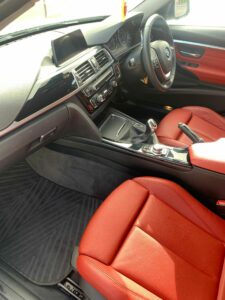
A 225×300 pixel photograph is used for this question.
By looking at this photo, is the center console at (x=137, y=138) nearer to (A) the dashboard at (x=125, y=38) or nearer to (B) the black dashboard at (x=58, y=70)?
(B) the black dashboard at (x=58, y=70)

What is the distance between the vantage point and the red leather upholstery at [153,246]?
3.02ft

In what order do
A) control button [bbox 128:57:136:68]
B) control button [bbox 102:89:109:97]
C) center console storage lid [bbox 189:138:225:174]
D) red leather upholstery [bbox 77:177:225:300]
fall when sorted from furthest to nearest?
control button [bbox 128:57:136:68] < control button [bbox 102:89:109:97] < center console storage lid [bbox 189:138:225:174] < red leather upholstery [bbox 77:177:225:300]

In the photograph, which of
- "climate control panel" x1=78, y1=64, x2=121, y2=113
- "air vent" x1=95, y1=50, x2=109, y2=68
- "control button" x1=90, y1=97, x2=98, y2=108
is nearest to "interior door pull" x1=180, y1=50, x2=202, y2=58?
"climate control panel" x1=78, y1=64, x2=121, y2=113

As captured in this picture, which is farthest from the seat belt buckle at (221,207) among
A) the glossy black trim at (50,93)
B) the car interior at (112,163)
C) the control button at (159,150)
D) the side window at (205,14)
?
the side window at (205,14)

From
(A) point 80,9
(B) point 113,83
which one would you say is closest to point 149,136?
(B) point 113,83

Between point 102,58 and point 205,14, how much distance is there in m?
0.89

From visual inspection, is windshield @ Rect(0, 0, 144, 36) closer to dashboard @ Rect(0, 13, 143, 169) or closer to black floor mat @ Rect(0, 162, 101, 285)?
dashboard @ Rect(0, 13, 143, 169)

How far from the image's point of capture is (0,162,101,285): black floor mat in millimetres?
1394

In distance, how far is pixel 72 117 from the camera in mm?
1361

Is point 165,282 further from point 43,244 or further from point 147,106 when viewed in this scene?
point 147,106

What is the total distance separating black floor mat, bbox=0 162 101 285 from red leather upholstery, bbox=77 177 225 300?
0.47 m

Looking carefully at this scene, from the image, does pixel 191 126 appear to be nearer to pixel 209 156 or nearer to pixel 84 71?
pixel 209 156

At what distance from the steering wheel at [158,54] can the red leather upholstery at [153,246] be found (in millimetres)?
546

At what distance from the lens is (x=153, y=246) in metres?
1.01
